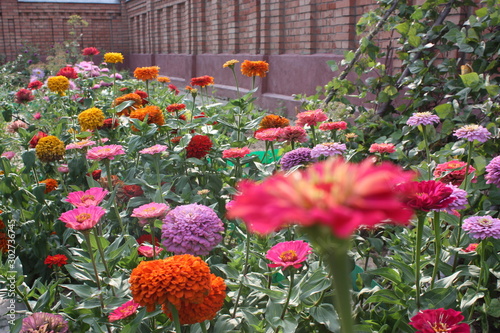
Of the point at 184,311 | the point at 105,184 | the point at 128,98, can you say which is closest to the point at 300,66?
the point at 128,98

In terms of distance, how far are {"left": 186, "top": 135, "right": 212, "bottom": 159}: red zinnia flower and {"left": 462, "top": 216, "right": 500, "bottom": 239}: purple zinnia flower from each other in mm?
1109

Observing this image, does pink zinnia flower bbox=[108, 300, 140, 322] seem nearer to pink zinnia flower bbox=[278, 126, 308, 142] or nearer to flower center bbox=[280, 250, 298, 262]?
flower center bbox=[280, 250, 298, 262]

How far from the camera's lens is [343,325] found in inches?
12.8

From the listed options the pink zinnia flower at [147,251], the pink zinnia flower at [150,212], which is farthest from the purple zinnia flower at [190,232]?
the pink zinnia flower at [147,251]

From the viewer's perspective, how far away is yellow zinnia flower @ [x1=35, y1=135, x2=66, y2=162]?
1917 mm

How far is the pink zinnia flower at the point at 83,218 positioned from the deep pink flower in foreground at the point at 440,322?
66 centimetres

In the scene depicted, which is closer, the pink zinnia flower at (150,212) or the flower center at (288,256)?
the flower center at (288,256)

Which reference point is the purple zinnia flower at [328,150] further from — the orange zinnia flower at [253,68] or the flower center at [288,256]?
the orange zinnia flower at [253,68]

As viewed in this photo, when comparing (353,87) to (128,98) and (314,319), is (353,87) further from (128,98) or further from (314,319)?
(314,319)

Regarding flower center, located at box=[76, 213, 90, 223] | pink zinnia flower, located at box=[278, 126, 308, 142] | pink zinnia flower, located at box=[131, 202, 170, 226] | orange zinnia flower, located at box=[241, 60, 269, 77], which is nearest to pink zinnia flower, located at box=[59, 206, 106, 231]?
flower center, located at box=[76, 213, 90, 223]

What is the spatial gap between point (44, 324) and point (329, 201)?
1.08 meters

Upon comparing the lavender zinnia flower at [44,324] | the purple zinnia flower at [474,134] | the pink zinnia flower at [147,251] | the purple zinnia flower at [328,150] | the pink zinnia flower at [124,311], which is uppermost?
the purple zinnia flower at [474,134]

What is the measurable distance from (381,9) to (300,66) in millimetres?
2576

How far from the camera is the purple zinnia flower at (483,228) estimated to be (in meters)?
1.21
